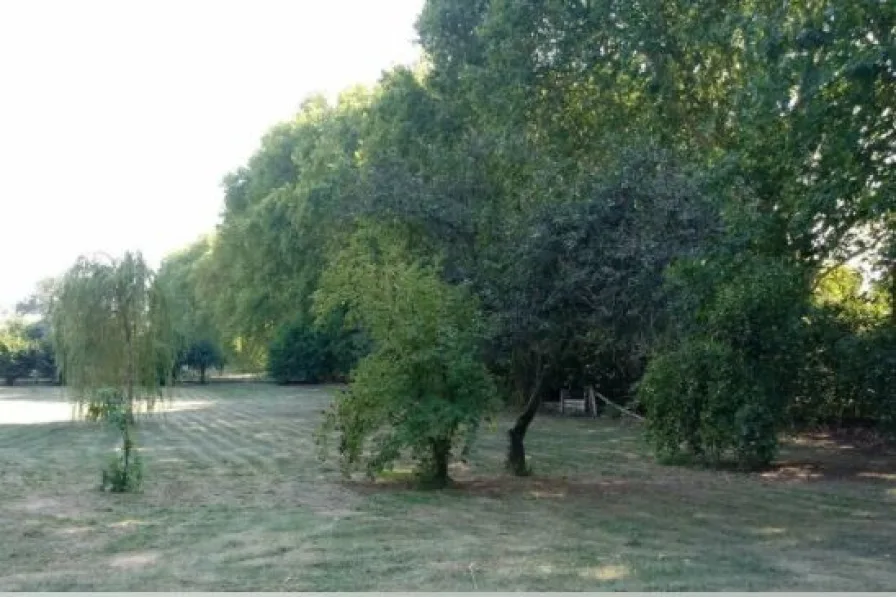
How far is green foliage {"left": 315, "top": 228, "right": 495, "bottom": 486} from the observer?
42.0 ft

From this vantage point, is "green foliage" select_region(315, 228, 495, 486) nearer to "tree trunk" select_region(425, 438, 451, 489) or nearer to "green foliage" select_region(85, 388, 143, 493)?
"tree trunk" select_region(425, 438, 451, 489)

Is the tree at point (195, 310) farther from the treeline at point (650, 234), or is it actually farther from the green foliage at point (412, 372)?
the green foliage at point (412, 372)

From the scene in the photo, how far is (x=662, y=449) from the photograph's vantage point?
1722 centimetres

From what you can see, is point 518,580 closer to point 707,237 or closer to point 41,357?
point 707,237

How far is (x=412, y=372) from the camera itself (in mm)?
13039

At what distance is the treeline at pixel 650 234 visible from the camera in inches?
403

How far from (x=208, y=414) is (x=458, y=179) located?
68.1 feet

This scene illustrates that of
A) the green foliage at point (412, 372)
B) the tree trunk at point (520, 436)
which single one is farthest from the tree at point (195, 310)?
the green foliage at point (412, 372)

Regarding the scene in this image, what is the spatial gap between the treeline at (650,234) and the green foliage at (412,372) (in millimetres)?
37

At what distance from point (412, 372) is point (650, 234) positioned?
12.7 feet

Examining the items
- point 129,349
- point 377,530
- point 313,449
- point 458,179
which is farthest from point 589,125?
point 377,530

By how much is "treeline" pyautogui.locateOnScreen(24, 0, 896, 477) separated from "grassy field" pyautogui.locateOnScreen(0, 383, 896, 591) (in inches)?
49.1

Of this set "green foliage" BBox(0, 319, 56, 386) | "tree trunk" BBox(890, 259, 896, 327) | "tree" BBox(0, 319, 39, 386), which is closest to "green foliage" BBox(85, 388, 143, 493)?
"tree trunk" BBox(890, 259, 896, 327)

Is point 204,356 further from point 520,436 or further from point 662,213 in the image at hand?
point 662,213
